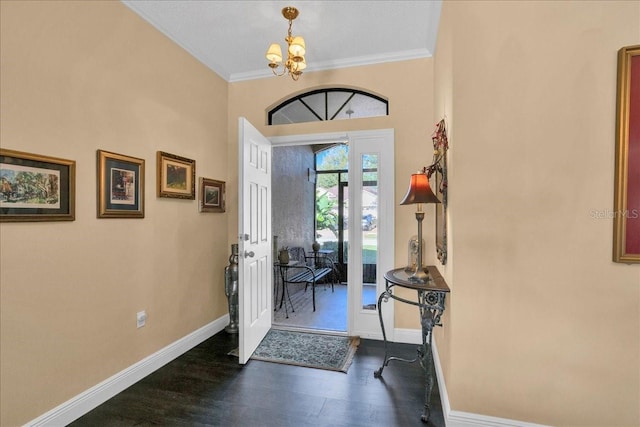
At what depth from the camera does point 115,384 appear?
2.26 meters

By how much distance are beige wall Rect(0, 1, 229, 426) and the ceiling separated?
0.21 metres

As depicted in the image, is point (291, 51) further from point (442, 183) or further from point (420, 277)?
point (420, 277)

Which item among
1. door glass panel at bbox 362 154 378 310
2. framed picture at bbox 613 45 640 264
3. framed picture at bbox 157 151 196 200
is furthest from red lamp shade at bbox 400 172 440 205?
framed picture at bbox 157 151 196 200

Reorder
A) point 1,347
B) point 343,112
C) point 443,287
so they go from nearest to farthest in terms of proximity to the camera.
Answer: point 1,347 < point 443,287 < point 343,112

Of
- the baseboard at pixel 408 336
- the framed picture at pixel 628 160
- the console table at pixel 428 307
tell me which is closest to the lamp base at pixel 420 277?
the console table at pixel 428 307

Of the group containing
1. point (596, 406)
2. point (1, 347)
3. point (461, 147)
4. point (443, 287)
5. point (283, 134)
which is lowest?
point (596, 406)

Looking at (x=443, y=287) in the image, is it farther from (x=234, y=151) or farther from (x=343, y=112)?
(x=234, y=151)

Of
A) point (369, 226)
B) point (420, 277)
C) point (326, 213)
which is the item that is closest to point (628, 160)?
point (420, 277)

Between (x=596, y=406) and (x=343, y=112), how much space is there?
304cm

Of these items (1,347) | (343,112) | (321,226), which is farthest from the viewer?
(321,226)

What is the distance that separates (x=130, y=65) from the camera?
2414 millimetres

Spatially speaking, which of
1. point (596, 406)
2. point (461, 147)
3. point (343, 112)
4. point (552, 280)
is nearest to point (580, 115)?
point (461, 147)

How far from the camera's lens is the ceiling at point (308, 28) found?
2439 millimetres

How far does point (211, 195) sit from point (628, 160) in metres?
3.23
